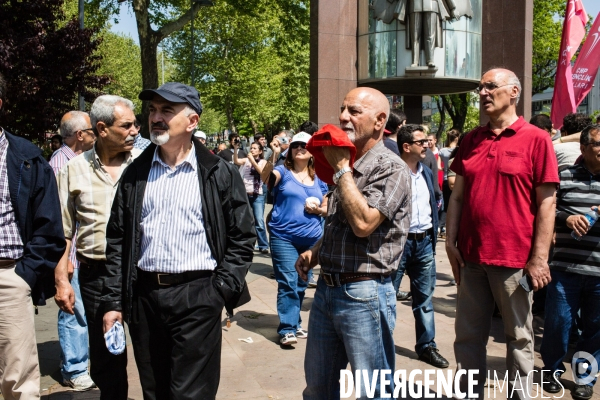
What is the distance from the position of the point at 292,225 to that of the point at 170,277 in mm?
3039

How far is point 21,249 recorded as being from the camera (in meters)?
3.71

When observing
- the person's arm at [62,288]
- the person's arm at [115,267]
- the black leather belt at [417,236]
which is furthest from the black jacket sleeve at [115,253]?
the black leather belt at [417,236]

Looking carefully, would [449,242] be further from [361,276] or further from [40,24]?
[40,24]

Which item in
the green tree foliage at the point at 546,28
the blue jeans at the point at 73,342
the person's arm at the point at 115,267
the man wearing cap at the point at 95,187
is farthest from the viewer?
the green tree foliage at the point at 546,28

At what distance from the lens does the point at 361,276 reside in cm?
337

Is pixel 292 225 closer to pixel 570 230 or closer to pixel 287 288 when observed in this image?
pixel 287 288

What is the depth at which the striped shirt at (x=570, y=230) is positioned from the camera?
5180 mm

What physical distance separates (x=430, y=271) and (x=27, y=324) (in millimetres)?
3521

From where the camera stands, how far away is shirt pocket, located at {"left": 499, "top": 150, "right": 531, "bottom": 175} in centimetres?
418

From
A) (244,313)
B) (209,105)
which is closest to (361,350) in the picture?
(244,313)

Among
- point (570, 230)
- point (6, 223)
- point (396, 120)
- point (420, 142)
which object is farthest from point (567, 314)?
point (6, 223)

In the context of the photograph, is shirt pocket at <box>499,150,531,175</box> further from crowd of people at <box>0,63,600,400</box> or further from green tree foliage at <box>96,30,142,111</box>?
green tree foliage at <box>96,30,142,111</box>

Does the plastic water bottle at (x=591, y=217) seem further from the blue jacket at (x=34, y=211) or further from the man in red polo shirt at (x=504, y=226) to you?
the blue jacket at (x=34, y=211)

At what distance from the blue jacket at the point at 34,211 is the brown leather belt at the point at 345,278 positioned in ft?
5.16
